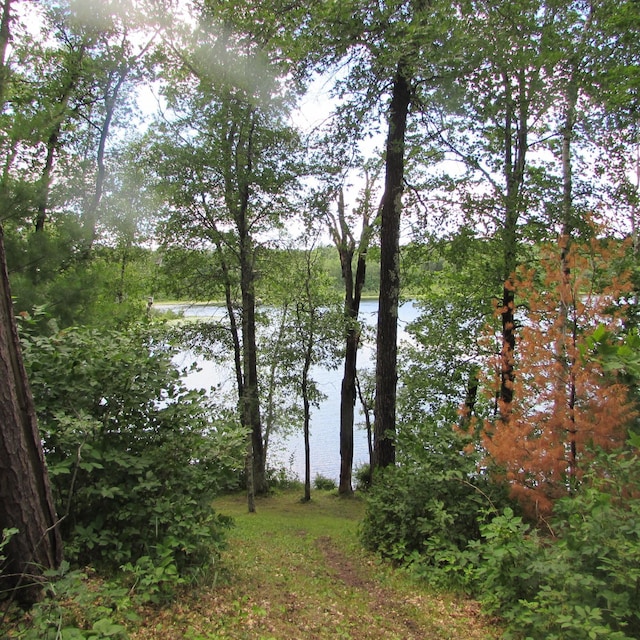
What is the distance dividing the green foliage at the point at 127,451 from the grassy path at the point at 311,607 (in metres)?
0.29

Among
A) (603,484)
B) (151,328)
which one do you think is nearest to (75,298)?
(151,328)

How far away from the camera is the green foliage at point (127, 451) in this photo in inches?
109

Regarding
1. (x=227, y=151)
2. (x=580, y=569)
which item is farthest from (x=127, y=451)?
(x=227, y=151)

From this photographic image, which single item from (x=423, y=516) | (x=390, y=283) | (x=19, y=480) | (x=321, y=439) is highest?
(x=390, y=283)

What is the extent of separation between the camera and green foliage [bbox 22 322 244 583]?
9.08 feet

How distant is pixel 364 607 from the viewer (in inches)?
136

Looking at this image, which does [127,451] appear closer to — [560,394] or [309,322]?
[560,394]

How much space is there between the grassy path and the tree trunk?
2.06 ft

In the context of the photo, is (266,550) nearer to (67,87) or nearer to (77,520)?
(77,520)

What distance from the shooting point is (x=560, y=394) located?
12.8 feet

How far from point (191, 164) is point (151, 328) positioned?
651cm

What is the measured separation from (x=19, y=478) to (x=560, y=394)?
154 inches

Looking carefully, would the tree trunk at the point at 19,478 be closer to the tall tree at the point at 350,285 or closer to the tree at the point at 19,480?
the tree at the point at 19,480

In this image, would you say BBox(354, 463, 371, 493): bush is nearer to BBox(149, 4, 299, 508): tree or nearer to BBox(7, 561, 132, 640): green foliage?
BBox(149, 4, 299, 508): tree
